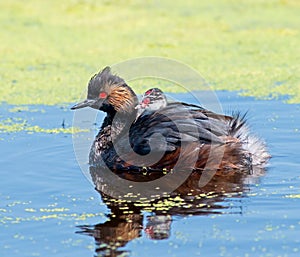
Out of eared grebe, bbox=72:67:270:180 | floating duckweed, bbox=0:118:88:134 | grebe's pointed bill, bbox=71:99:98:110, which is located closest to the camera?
eared grebe, bbox=72:67:270:180

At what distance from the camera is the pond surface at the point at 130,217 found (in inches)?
174

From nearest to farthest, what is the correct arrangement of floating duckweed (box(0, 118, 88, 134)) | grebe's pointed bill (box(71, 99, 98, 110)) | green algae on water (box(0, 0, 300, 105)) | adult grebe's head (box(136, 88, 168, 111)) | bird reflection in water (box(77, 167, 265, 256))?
bird reflection in water (box(77, 167, 265, 256)) → grebe's pointed bill (box(71, 99, 98, 110)) → adult grebe's head (box(136, 88, 168, 111)) → floating duckweed (box(0, 118, 88, 134)) → green algae on water (box(0, 0, 300, 105))

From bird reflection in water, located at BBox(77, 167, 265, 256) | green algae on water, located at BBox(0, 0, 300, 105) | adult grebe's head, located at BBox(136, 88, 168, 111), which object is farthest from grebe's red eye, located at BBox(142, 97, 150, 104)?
green algae on water, located at BBox(0, 0, 300, 105)

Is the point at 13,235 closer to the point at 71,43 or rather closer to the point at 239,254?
the point at 239,254

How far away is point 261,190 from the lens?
5.54 metres

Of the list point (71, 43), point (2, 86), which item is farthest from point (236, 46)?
point (2, 86)

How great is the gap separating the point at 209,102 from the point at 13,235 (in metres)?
4.13

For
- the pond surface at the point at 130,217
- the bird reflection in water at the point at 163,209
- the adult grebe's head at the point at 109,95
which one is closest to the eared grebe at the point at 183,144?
the bird reflection in water at the point at 163,209

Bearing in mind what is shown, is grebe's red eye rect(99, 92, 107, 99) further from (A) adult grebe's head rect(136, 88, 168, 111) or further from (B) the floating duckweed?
(B) the floating duckweed

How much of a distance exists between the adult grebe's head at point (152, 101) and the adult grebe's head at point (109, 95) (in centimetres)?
11

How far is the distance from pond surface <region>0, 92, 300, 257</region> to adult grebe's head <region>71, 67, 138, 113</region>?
1.62 ft

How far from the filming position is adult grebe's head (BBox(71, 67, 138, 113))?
22.7 ft

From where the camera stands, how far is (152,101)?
7.16m

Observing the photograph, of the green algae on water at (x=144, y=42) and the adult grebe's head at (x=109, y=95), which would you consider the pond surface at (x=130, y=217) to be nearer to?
the adult grebe's head at (x=109, y=95)
